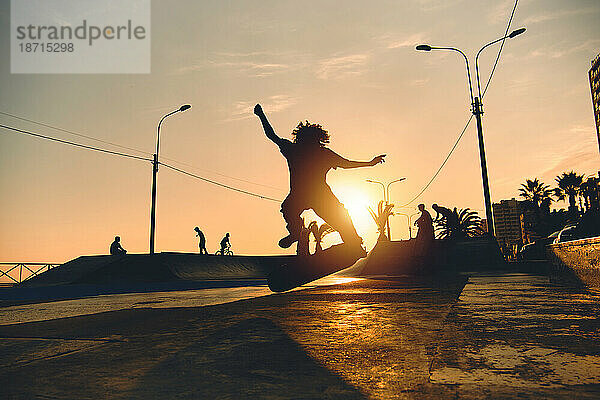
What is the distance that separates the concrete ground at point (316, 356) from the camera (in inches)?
76.1

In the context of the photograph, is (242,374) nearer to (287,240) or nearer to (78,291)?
(287,240)

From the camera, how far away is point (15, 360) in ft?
8.80

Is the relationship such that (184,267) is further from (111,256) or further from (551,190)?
(551,190)

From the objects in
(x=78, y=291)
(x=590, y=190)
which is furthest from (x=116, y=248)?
(x=590, y=190)

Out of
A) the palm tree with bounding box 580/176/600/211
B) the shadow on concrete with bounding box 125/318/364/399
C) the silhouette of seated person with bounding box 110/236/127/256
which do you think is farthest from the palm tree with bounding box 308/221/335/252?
the palm tree with bounding box 580/176/600/211

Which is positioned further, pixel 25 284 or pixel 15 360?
pixel 25 284

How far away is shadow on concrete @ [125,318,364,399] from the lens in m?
1.92

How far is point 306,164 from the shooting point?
230 inches

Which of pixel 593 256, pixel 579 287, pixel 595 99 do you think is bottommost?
pixel 579 287

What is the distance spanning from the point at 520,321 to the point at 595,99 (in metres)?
120

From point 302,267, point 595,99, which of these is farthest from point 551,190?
point 302,267

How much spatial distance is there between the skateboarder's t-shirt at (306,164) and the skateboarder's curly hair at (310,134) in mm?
119

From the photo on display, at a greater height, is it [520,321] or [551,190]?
[551,190]

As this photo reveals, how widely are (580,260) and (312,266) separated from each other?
5010 mm
